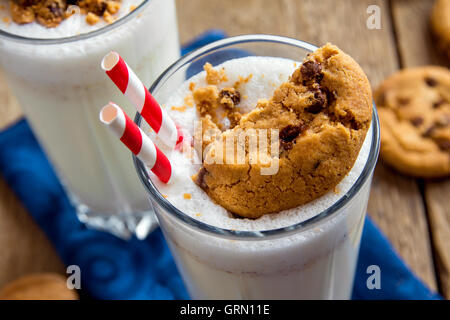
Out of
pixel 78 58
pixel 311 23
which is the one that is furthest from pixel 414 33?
pixel 78 58

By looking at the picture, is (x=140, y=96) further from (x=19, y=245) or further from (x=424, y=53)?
(x=424, y=53)

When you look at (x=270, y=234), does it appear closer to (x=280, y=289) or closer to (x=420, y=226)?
(x=280, y=289)

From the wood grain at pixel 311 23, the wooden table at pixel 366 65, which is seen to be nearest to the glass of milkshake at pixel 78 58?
the wooden table at pixel 366 65

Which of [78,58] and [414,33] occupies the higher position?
[78,58]

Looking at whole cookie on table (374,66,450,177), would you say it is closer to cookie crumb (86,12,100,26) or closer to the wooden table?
the wooden table
